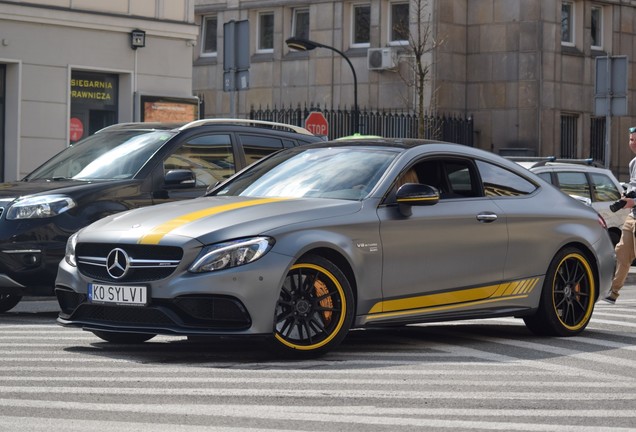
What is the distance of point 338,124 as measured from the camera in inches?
1505

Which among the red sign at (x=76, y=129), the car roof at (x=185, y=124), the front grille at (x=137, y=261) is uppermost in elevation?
the red sign at (x=76, y=129)

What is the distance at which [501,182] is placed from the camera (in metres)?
11.4

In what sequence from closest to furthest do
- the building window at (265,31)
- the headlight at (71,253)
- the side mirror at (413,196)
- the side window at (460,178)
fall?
the headlight at (71,253)
the side mirror at (413,196)
the side window at (460,178)
the building window at (265,31)

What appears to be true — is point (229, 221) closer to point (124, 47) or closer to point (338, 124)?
point (124, 47)

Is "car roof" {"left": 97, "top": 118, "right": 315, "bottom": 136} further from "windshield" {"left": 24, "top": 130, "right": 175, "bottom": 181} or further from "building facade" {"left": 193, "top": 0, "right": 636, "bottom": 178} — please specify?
"building facade" {"left": 193, "top": 0, "right": 636, "bottom": 178}

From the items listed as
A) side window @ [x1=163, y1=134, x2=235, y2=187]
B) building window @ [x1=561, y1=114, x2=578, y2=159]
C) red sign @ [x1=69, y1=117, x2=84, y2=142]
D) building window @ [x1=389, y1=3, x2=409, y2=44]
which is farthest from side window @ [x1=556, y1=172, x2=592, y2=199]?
Result: building window @ [x1=561, y1=114, x2=578, y2=159]

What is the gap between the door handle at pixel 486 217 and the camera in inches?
426

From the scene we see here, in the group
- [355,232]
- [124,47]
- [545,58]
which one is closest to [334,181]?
[355,232]

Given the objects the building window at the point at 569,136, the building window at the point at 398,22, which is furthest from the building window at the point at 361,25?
the building window at the point at 569,136

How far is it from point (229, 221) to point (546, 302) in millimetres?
2984

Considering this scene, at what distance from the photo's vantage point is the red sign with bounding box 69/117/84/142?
26578 mm

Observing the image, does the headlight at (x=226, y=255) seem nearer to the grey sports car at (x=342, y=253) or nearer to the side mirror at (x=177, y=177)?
the grey sports car at (x=342, y=253)

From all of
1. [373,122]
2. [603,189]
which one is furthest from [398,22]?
[603,189]

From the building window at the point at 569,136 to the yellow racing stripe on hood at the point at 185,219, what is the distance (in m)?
32.8
